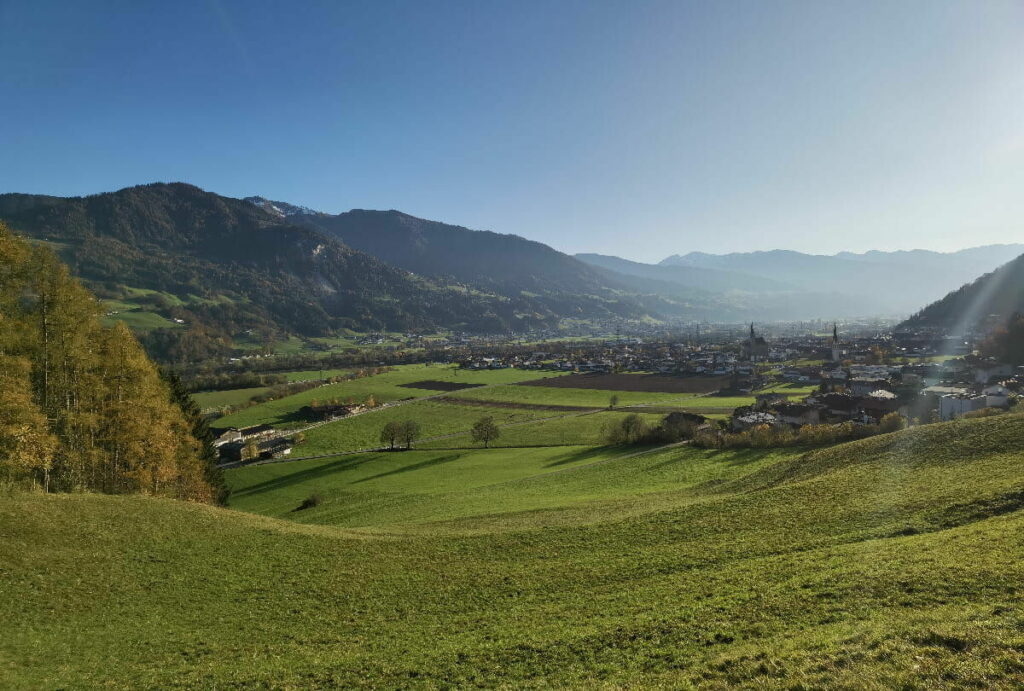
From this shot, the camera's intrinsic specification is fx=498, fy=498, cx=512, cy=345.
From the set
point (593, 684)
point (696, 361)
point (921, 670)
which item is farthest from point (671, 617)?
point (696, 361)

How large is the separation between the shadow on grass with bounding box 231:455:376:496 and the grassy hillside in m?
33.3

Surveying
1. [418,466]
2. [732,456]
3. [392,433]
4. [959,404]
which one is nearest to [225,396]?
[392,433]

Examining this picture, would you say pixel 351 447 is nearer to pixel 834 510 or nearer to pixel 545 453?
pixel 545 453

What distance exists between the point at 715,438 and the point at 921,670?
52.9m

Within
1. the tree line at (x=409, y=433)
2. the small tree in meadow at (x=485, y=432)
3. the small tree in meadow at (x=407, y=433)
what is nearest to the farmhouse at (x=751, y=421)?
the small tree in meadow at (x=485, y=432)

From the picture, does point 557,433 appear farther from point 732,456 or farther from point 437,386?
point 437,386

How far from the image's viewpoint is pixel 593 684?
37.4 ft

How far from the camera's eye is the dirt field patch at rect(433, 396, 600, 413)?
106 metres

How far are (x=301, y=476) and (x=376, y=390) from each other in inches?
2935

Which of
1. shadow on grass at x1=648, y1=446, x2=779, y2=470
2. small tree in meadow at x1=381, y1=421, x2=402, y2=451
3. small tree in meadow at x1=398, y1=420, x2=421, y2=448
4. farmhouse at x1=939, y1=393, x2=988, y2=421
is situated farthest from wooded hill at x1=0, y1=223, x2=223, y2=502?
farmhouse at x1=939, y1=393, x2=988, y2=421

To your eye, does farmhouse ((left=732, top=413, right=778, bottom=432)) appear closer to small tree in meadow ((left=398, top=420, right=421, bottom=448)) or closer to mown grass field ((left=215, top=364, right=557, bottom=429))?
small tree in meadow ((left=398, top=420, right=421, bottom=448))

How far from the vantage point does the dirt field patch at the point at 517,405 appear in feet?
346

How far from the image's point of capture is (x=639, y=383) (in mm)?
136750

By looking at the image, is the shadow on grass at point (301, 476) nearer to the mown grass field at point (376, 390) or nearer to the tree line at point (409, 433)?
the tree line at point (409, 433)
